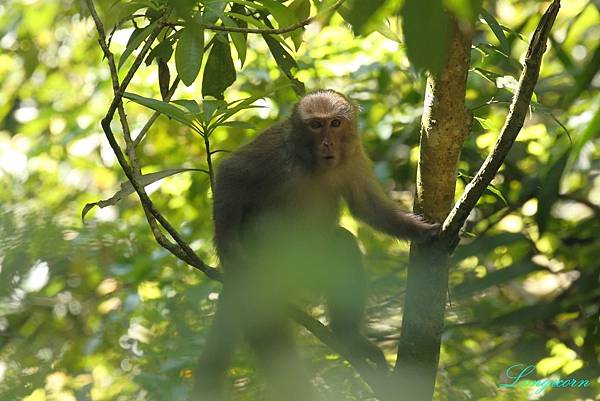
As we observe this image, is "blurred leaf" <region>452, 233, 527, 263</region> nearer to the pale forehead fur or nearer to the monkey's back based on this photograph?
the monkey's back

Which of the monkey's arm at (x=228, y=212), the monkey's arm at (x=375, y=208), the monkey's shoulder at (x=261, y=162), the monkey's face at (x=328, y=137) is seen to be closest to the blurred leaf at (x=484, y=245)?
the monkey's arm at (x=375, y=208)

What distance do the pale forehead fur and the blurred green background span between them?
490mm

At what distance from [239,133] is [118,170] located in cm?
131

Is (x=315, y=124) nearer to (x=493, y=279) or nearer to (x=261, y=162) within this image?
(x=261, y=162)

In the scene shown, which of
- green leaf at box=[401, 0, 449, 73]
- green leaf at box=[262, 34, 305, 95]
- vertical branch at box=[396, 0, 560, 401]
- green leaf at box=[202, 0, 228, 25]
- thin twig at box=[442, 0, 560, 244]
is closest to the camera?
green leaf at box=[401, 0, 449, 73]

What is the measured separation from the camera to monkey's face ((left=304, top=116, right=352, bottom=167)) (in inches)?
180

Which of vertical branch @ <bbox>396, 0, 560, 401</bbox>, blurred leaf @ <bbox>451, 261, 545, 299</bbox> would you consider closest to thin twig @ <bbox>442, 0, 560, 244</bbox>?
vertical branch @ <bbox>396, 0, 560, 401</bbox>

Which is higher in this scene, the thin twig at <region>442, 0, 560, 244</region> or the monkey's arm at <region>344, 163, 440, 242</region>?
the monkey's arm at <region>344, 163, 440, 242</region>

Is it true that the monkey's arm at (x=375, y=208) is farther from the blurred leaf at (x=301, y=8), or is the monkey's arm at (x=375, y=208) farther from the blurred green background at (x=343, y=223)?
the blurred leaf at (x=301, y=8)

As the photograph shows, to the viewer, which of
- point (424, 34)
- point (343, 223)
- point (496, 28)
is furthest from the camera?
point (343, 223)

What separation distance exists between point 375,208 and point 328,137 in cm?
50

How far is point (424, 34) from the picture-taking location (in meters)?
0.80

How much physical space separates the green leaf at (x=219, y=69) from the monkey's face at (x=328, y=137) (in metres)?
1.15

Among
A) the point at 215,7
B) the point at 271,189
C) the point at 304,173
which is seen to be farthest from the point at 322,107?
the point at 215,7
